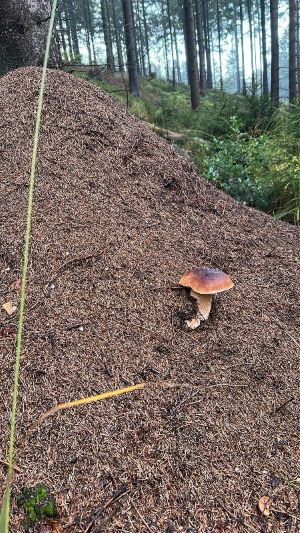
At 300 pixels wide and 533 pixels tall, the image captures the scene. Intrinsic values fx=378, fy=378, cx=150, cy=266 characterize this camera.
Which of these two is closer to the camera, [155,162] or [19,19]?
[155,162]

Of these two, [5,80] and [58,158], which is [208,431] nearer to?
[58,158]

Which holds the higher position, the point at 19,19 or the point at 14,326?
the point at 19,19

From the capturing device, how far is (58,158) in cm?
273

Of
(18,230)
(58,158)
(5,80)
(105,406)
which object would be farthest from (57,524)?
(5,80)

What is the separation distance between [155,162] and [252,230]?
950 mm

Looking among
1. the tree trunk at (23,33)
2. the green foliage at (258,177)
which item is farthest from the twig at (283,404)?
the tree trunk at (23,33)

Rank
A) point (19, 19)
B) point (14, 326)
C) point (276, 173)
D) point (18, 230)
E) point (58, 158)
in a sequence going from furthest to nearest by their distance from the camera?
1. point (276, 173)
2. point (19, 19)
3. point (58, 158)
4. point (18, 230)
5. point (14, 326)

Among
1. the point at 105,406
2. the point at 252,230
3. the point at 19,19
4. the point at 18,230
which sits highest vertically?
the point at 19,19

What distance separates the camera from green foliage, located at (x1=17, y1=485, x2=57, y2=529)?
Answer: 1455 mm

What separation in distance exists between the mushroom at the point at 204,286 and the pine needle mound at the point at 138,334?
2.5 inches

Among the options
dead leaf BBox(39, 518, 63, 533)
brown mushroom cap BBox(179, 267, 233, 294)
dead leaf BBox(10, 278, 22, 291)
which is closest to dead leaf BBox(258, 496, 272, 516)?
dead leaf BBox(39, 518, 63, 533)

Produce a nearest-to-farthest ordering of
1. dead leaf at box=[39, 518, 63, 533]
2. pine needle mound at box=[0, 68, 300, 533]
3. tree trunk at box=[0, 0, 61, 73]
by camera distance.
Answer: dead leaf at box=[39, 518, 63, 533] → pine needle mound at box=[0, 68, 300, 533] → tree trunk at box=[0, 0, 61, 73]

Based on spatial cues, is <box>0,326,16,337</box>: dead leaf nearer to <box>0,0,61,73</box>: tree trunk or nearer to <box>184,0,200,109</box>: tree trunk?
<box>0,0,61,73</box>: tree trunk

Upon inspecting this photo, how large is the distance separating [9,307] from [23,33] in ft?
9.10
